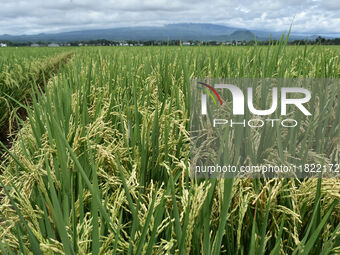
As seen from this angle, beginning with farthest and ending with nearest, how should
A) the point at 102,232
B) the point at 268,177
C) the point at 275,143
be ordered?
1. the point at 275,143
2. the point at 268,177
3. the point at 102,232

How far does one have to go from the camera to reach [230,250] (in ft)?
2.53

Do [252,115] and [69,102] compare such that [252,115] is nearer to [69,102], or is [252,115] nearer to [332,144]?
[332,144]

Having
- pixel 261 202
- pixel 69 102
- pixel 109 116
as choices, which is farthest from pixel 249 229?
pixel 69 102

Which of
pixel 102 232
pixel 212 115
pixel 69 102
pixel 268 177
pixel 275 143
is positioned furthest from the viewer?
pixel 69 102

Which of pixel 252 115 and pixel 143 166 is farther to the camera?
pixel 252 115

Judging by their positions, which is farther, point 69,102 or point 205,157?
point 69,102

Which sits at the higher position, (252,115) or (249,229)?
(252,115)

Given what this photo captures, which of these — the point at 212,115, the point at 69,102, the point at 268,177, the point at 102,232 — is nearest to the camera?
the point at 102,232

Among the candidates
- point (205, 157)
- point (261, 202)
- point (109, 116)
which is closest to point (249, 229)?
point (261, 202)

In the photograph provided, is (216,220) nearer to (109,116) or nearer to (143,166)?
(143,166)

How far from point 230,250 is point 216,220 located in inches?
3.5

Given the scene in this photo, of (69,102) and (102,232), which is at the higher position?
(69,102)

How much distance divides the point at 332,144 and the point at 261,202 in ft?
1.60

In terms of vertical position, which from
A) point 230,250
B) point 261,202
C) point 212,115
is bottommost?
point 230,250
